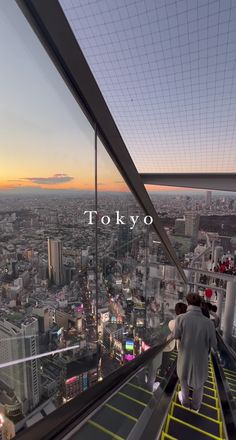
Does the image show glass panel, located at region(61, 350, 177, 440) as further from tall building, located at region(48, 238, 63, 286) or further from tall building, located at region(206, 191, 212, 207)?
tall building, located at region(206, 191, 212, 207)

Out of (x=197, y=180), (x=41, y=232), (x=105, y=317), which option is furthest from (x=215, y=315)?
(x=41, y=232)

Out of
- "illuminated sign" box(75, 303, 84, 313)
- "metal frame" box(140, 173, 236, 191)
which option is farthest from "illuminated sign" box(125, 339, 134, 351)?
"metal frame" box(140, 173, 236, 191)

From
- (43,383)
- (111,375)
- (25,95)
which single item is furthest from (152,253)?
(25,95)

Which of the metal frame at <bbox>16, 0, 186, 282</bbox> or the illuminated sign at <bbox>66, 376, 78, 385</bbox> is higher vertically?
the metal frame at <bbox>16, 0, 186, 282</bbox>

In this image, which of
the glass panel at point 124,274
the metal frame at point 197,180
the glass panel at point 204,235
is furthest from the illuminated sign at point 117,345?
the glass panel at point 204,235

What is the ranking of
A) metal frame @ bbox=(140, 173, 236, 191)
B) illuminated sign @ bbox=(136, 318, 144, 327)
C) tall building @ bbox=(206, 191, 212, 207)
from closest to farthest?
illuminated sign @ bbox=(136, 318, 144, 327)
metal frame @ bbox=(140, 173, 236, 191)
tall building @ bbox=(206, 191, 212, 207)

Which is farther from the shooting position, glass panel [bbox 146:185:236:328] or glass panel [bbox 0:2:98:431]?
glass panel [bbox 146:185:236:328]

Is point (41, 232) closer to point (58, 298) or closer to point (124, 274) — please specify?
point (58, 298)
